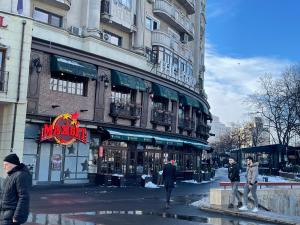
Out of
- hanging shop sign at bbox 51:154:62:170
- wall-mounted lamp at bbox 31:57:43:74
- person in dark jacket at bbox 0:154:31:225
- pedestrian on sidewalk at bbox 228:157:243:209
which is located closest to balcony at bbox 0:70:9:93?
wall-mounted lamp at bbox 31:57:43:74

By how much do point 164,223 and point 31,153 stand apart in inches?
Result: 466

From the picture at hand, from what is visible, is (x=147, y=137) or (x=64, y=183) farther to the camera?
(x=147, y=137)

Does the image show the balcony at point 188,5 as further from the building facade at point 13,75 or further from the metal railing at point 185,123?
the building facade at point 13,75

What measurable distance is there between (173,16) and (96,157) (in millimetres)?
15605

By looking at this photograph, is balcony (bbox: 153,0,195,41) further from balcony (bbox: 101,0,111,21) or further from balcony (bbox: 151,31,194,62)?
balcony (bbox: 101,0,111,21)

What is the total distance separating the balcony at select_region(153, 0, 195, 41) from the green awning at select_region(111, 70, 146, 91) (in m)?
8.02

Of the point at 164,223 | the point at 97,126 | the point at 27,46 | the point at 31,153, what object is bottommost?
the point at 164,223

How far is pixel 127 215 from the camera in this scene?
1396 cm

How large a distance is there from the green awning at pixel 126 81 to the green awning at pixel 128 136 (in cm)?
298

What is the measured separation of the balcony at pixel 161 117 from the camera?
3142 centimetres

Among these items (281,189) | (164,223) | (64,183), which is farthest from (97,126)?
(164,223)

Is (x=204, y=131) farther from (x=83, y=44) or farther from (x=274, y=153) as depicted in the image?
(x=83, y=44)

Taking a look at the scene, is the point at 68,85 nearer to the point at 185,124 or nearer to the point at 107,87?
the point at 107,87

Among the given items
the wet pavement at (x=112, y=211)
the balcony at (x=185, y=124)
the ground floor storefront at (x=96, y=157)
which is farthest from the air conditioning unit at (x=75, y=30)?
the balcony at (x=185, y=124)
